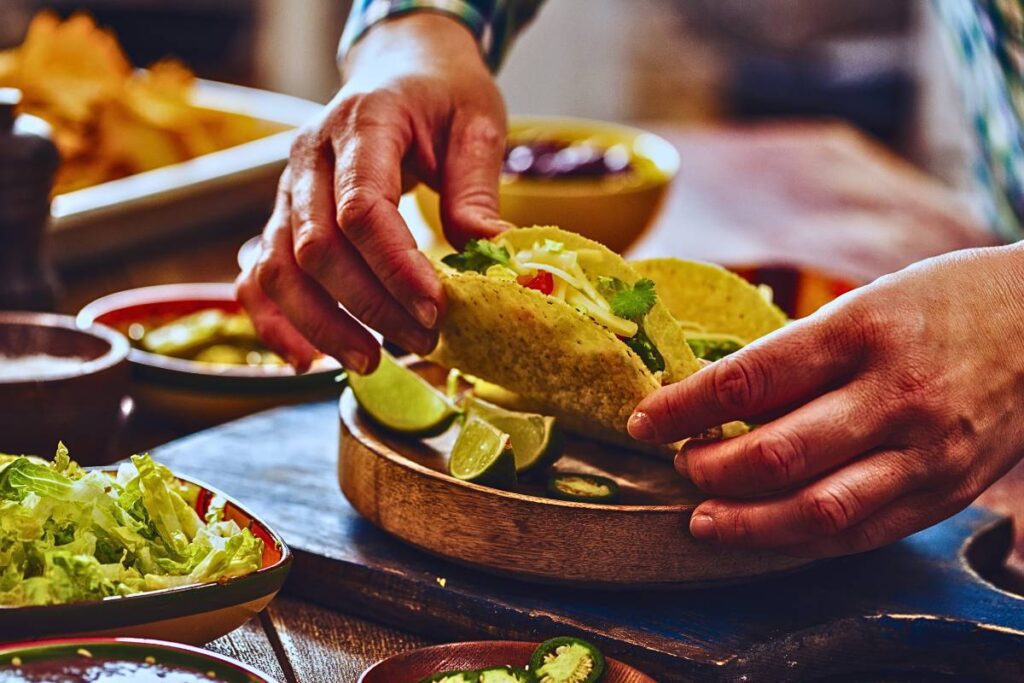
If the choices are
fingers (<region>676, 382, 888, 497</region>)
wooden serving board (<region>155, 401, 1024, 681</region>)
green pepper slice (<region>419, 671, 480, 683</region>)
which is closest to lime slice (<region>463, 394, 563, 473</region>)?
wooden serving board (<region>155, 401, 1024, 681</region>)

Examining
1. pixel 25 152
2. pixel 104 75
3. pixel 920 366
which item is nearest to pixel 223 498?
pixel 920 366

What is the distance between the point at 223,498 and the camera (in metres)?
1.25

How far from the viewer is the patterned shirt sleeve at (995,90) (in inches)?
91.2

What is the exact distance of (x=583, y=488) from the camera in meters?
1.34

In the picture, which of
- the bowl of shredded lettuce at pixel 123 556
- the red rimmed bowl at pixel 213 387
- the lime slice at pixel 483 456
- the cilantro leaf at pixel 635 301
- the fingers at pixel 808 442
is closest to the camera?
the bowl of shredded lettuce at pixel 123 556

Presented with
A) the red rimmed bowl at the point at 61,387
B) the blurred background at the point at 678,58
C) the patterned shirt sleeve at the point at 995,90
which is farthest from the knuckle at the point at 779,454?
the blurred background at the point at 678,58

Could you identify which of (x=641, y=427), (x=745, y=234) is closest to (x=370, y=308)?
(x=641, y=427)

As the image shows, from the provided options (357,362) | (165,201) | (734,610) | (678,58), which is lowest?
(678,58)

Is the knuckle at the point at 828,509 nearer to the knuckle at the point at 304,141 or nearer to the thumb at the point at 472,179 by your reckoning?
the thumb at the point at 472,179

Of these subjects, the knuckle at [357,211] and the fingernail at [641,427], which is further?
the knuckle at [357,211]

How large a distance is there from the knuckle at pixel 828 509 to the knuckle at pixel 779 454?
32 millimetres

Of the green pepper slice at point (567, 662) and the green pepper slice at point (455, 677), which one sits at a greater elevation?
the green pepper slice at point (455, 677)

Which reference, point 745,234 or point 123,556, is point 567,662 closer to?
point 123,556

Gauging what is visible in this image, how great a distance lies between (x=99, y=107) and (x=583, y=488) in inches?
74.5
